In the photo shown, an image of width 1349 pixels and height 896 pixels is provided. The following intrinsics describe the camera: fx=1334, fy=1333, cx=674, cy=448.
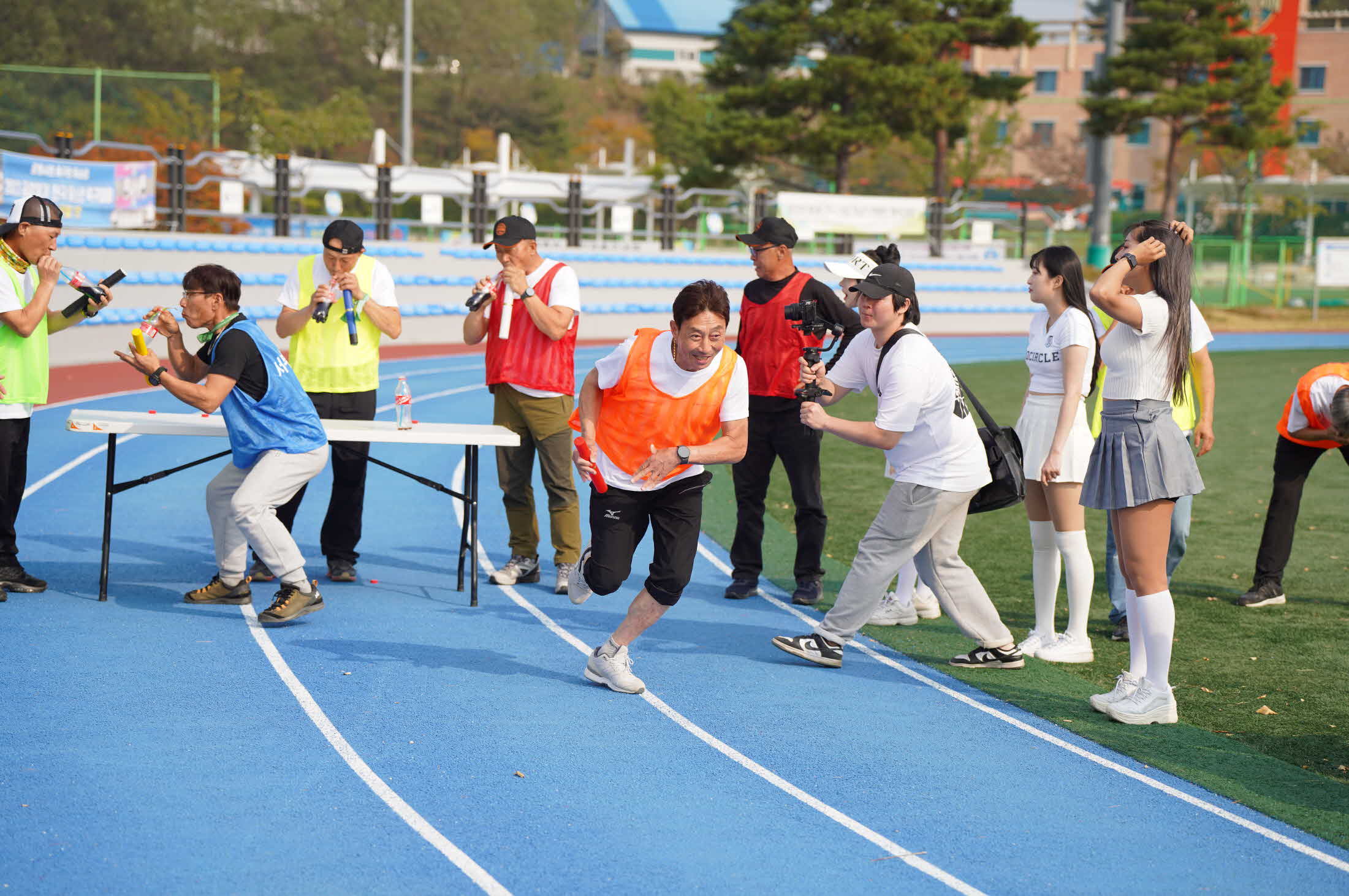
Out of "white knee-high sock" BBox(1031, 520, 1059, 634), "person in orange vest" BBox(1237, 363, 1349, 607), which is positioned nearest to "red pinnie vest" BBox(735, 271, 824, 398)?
"white knee-high sock" BBox(1031, 520, 1059, 634)

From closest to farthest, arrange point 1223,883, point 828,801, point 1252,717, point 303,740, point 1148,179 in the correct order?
point 1223,883 → point 828,801 → point 303,740 → point 1252,717 → point 1148,179

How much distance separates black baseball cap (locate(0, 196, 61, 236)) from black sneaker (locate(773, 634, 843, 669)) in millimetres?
4530

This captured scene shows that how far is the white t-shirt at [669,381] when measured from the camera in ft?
19.0

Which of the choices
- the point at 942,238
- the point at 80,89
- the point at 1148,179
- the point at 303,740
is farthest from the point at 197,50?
the point at 303,740

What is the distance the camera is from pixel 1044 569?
22.5ft

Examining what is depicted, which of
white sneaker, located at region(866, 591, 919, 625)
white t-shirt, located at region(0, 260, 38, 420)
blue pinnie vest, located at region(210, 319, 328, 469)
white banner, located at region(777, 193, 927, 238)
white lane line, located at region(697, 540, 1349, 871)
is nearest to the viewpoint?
white lane line, located at region(697, 540, 1349, 871)

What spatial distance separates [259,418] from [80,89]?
36791mm

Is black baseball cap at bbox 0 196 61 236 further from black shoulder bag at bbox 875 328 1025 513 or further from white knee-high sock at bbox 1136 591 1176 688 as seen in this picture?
white knee-high sock at bbox 1136 591 1176 688

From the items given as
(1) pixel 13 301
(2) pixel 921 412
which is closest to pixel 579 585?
(2) pixel 921 412

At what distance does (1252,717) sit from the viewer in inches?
237

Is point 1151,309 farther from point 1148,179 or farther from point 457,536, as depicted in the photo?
point 1148,179

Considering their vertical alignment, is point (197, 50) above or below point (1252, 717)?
above

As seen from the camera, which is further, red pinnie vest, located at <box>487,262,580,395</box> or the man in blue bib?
red pinnie vest, located at <box>487,262,580,395</box>

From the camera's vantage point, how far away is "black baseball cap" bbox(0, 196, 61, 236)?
7.21 metres
